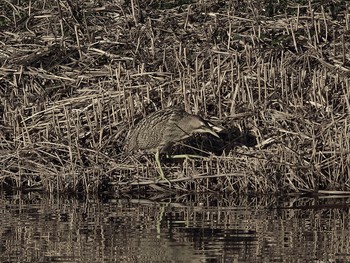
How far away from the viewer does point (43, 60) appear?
51.6ft

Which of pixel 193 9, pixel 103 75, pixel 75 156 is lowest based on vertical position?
pixel 75 156

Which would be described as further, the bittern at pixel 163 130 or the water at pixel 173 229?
the bittern at pixel 163 130

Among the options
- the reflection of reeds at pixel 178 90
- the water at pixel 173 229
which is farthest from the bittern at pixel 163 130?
the water at pixel 173 229

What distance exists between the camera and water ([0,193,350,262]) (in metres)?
9.41

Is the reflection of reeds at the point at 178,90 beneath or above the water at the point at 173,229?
above

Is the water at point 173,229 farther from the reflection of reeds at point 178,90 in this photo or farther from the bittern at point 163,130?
the bittern at point 163,130

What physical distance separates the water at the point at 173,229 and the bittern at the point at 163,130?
0.76 meters

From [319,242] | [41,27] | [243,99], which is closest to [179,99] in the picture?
[243,99]

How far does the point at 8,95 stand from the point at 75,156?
210 cm

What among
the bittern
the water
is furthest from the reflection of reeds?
the water

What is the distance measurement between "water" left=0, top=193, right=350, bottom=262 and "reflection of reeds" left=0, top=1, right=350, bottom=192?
45cm

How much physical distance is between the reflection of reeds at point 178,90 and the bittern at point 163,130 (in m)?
0.21

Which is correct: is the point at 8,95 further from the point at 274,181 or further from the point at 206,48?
the point at 274,181

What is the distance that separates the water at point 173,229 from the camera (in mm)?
9406
